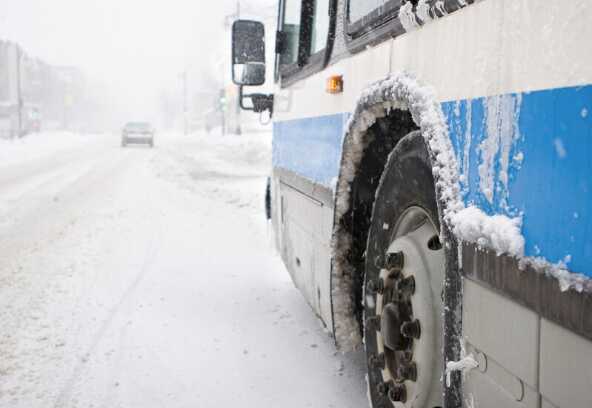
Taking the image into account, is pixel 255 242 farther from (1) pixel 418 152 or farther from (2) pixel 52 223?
(1) pixel 418 152

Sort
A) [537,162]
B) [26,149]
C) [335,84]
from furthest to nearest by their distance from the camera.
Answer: [26,149] → [335,84] → [537,162]

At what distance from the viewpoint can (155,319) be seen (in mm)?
4500

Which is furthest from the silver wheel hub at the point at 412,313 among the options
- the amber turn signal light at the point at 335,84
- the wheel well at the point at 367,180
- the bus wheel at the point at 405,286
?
the amber turn signal light at the point at 335,84

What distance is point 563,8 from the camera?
3.85ft

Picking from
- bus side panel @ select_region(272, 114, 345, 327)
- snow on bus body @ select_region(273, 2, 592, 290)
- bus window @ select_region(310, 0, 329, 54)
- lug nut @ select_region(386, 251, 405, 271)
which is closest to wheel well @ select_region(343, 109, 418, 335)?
bus side panel @ select_region(272, 114, 345, 327)

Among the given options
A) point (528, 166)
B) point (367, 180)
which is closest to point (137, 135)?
point (367, 180)

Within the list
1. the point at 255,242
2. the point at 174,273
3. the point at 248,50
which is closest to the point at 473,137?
the point at 248,50

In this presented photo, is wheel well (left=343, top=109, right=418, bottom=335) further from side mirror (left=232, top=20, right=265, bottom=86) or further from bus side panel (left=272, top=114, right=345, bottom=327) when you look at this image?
side mirror (left=232, top=20, right=265, bottom=86)

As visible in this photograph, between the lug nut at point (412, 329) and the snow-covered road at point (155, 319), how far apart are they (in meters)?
1.23

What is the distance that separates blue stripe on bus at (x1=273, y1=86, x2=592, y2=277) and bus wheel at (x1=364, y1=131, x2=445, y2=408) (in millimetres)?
372

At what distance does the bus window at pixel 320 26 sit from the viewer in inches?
134

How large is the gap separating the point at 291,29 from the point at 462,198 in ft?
10.4

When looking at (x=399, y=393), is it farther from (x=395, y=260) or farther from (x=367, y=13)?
(x=367, y=13)

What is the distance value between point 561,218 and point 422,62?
913 millimetres
